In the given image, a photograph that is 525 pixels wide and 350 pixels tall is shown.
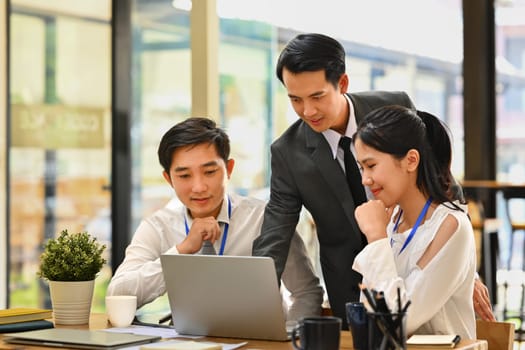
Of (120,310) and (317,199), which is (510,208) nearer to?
(317,199)

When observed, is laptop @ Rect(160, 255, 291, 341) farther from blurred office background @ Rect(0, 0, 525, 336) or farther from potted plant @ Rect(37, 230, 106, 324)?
blurred office background @ Rect(0, 0, 525, 336)

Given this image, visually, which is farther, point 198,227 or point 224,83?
point 224,83

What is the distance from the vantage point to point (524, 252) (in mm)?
6141

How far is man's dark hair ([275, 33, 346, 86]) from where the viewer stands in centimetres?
293

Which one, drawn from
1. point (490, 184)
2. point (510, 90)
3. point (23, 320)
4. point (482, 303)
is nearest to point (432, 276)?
point (482, 303)

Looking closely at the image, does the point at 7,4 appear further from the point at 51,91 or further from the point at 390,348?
the point at 390,348

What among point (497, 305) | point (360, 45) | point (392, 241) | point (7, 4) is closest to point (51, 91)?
point (7, 4)

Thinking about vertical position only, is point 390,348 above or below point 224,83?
below

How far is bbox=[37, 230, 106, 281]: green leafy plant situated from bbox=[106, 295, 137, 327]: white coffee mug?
0.46 ft

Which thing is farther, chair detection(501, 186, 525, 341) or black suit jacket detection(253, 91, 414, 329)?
chair detection(501, 186, 525, 341)

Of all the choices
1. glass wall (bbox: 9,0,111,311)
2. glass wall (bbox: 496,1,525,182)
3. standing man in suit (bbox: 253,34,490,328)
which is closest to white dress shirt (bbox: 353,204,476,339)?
standing man in suit (bbox: 253,34,490,328)

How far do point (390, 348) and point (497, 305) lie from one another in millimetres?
4294

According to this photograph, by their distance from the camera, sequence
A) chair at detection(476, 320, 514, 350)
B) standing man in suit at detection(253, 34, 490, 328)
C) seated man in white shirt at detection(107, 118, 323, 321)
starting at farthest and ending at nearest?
seated man in white shirt at detection(107, 118, 323, 321)
standing man in suit at detection(253, 34, 490, 328)
chair at detection(476, 320, 514, 350)

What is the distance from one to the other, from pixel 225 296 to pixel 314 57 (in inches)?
33.1
